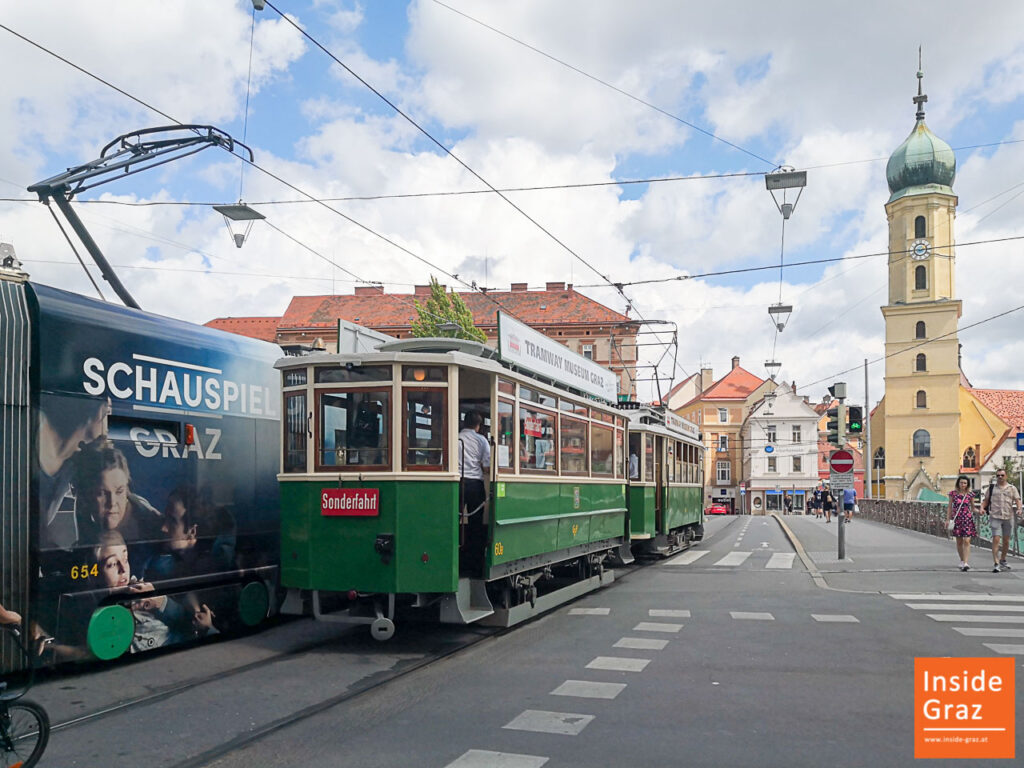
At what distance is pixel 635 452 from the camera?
719 inches

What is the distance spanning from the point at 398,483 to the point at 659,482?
36.9 ft

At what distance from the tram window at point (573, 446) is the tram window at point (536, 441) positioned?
378mm

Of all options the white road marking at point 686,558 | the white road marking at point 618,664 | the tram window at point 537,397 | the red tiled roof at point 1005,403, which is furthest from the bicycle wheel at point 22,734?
the red tiled roof at point 1005,403

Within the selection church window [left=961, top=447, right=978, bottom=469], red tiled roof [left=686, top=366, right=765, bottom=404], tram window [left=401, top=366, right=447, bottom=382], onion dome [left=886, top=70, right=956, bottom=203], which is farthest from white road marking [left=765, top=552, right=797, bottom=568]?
red tiled roof [left=686, top=366, right=765, bottom=404]

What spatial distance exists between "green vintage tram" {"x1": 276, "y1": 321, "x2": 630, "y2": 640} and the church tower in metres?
70.8

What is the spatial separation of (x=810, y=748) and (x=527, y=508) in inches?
210

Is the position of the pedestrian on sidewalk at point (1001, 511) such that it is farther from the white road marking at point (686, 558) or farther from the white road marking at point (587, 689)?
the white road marking at point (587, 689)

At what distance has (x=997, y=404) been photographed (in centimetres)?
9219

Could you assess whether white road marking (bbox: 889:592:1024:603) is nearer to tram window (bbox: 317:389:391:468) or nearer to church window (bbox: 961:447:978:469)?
tram window (bbox: 317:389:391:468)

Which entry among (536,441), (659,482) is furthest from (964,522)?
(536,441)

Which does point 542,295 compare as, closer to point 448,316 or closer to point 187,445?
point 448,316

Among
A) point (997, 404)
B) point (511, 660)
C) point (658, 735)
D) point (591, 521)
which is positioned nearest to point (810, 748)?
point (658, 735)

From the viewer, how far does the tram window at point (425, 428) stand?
959 cm

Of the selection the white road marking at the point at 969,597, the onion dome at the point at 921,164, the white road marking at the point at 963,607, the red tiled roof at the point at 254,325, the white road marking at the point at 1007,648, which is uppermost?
the onion dome at the point at 921,164
